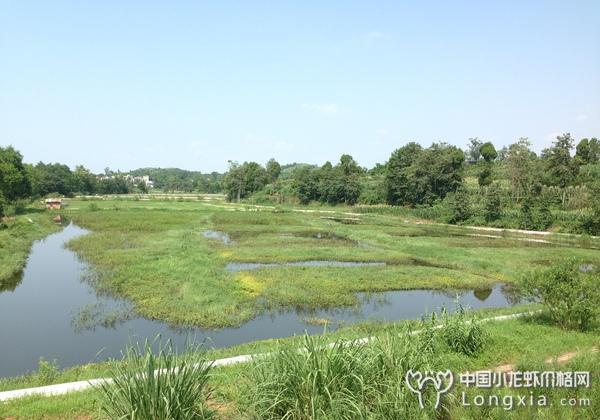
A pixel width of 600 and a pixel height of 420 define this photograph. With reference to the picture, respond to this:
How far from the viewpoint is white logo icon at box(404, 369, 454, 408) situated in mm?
5180

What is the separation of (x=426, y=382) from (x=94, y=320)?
440 inches

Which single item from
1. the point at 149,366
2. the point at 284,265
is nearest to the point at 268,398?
the point at 149,366

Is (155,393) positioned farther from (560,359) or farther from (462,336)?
(560,359)

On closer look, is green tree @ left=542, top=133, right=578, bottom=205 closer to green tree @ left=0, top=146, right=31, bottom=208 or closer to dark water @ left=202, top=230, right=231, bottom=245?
dark water @ left=202, top=230, right=231, bottom=245

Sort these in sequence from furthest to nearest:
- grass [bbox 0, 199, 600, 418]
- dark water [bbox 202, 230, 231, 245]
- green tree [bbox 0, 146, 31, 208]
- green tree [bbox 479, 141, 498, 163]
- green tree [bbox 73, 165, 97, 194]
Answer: green tree [bbox 73, 165, 97, 194] < green tree [bbox 479, 141, 498, 163] < green tree [bbox 0, 146, 31, 208] < dark water [bbox 202, 230, 231, 245] < grass [bbox 0, 199, 600, 418]

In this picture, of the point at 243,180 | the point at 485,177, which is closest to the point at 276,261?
the point at 485,177

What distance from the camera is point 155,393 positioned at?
4473 millimetres

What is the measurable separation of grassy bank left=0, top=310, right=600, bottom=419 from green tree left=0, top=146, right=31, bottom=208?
146ft

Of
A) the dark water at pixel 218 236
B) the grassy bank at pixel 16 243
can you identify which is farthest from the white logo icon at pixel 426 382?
the dark water at pixel 218 236

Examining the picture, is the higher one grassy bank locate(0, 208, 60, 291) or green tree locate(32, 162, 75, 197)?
green tree locate(32, 162, 75, 197)

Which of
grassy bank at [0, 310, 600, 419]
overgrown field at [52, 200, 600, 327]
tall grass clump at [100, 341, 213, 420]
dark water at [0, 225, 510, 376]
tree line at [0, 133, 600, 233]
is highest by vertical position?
tree line at [0, 133, 600, 233]

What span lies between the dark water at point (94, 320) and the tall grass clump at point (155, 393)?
331 cm

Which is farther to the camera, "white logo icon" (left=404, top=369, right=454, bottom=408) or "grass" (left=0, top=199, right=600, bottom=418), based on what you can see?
"grass" (left=0, top=199, right=600, bottom=418)

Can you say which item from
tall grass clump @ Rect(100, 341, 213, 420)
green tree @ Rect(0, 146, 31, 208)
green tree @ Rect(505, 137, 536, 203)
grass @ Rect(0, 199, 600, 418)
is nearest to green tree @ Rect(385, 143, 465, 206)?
green tree @ Rect(505, 137, 536, 203)
